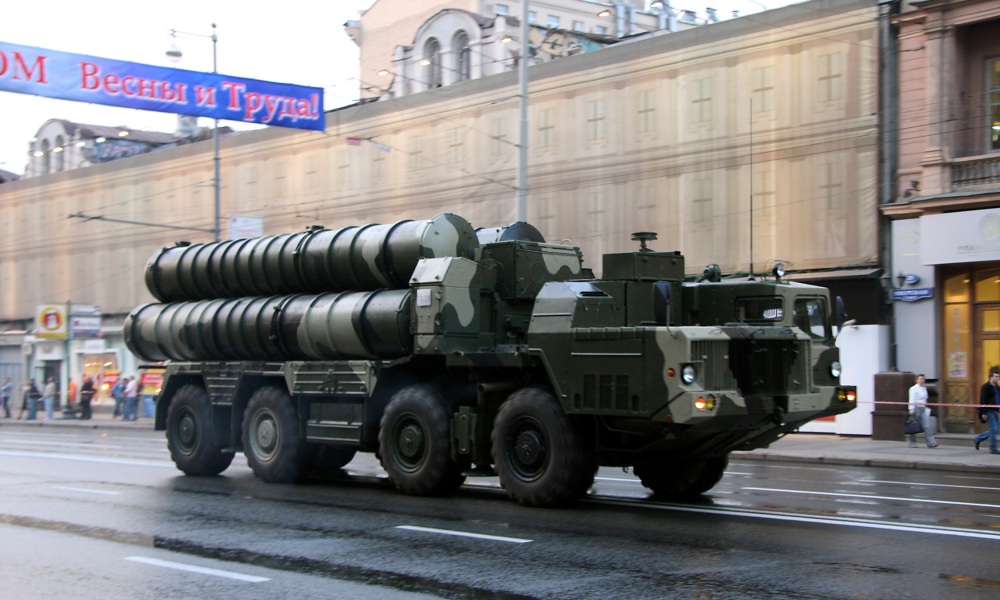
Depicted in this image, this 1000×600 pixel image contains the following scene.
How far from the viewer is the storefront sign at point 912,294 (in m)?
25.1

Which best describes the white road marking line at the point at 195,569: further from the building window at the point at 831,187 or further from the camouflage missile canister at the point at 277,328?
the building window at the point at 831,187

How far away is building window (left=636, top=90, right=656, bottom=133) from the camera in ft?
101

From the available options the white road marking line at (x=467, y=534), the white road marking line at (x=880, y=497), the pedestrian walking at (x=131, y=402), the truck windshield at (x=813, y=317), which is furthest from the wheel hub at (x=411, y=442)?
the pedestrian walking at (x=131, y=402)

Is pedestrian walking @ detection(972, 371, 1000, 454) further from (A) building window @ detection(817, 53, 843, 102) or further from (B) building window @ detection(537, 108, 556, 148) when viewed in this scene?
(B) building window @ detection(537, 108, 556, 148)

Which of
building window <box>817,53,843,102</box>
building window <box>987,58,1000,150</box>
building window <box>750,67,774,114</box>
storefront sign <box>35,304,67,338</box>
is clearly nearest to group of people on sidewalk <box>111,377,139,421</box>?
storefront sign <box>35,304,67,338</box>

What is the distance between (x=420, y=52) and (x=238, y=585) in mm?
37147

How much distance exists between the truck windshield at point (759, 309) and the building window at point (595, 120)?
1917cm

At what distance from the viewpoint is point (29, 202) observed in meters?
54.7

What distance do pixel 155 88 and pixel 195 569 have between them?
13342 millimetres

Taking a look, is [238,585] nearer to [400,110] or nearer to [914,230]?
[914,230]

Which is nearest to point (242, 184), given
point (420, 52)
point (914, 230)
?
point (420, 52)

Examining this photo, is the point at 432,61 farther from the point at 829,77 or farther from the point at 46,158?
the point at 46,158

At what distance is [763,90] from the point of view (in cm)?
2848

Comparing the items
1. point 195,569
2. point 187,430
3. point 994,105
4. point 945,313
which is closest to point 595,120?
point 994,105
